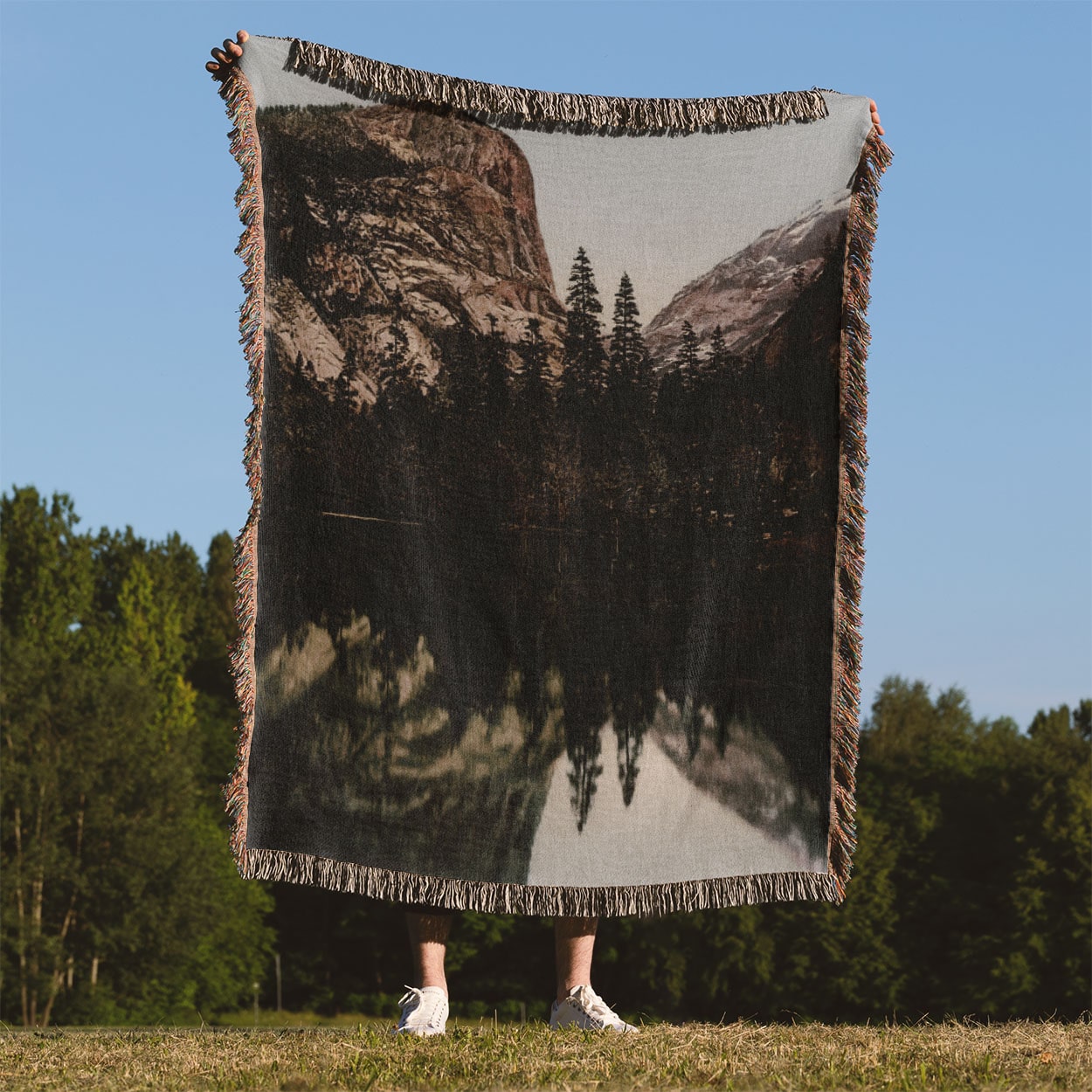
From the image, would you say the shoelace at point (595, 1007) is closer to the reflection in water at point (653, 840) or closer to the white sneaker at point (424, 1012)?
the reflection in water at point (653, 840)

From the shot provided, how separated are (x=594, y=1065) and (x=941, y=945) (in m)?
32.4

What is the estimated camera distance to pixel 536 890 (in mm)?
5211

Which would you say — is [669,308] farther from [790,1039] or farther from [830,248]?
[790,1039]

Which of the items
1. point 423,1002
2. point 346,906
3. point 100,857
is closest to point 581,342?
point 423,1002

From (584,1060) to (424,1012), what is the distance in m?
1.29

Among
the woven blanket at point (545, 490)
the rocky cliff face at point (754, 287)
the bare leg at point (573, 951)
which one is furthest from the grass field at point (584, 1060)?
the rocky cliff face at point (754, 287)

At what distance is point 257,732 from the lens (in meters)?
5.09

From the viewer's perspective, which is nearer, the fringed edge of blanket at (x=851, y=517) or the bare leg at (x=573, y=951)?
the bare leg at (x=573, y=951)

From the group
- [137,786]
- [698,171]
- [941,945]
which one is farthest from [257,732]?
[941,945]

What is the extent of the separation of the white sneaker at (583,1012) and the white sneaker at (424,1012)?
1.30 ft

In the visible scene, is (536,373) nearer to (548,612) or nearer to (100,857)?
(548,612)

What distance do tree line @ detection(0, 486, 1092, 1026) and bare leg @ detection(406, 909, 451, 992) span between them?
83.3 ft

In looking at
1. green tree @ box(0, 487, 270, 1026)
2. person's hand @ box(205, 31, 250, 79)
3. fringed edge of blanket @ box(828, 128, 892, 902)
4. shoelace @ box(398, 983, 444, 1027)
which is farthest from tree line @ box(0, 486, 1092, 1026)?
person's hand @ box(205, 31, 250, 79)

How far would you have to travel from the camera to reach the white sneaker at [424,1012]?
15.8 feet
